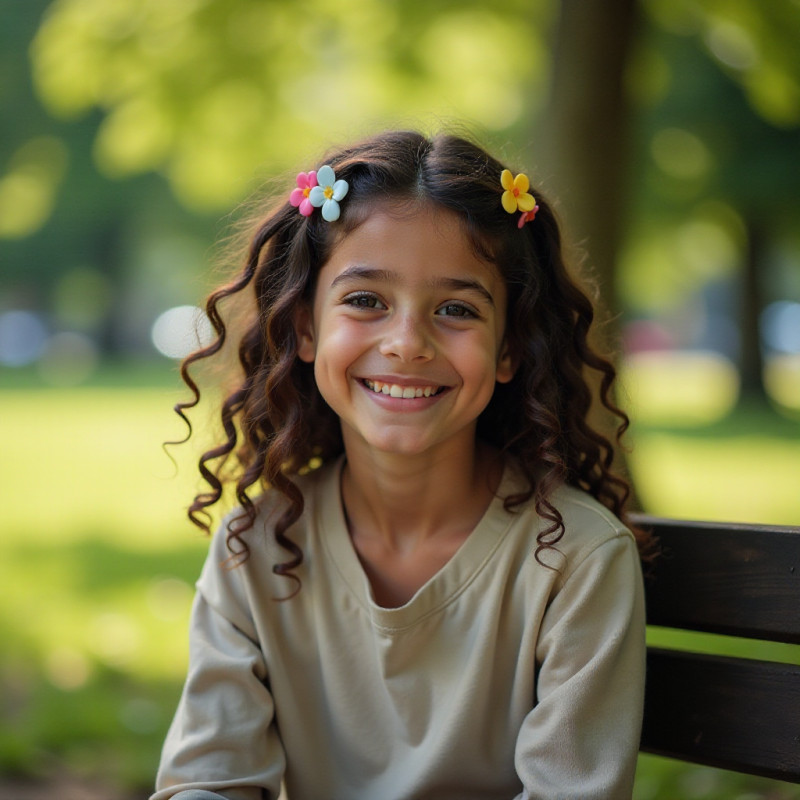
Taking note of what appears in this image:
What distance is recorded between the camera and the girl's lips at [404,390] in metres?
2.28

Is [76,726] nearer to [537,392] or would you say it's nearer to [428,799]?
[428,799]

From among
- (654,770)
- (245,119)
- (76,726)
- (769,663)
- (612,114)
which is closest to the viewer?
(769,663)

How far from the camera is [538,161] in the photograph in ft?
16.8

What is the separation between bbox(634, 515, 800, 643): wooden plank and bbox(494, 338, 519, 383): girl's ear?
432 mm

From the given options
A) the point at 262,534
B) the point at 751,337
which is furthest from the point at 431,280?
the point at 751,337

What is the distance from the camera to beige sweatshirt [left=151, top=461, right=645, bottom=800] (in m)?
2.12

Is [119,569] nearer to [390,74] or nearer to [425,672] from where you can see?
[390,74]

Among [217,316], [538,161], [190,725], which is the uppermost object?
[538,161]

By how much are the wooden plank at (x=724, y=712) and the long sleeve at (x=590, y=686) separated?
189 millimetres

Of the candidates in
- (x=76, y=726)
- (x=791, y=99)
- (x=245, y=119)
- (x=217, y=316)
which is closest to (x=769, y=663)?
(x=217, y=316)

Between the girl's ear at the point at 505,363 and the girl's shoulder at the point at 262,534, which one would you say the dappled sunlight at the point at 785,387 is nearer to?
the girl's ear at the point at 505,363

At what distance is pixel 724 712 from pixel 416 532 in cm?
75

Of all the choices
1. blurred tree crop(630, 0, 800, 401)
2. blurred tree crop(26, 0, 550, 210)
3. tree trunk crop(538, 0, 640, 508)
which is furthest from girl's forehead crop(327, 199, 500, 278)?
blurred tree crop(630, 0, 800, 401)

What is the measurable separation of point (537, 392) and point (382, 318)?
40 centimetres
